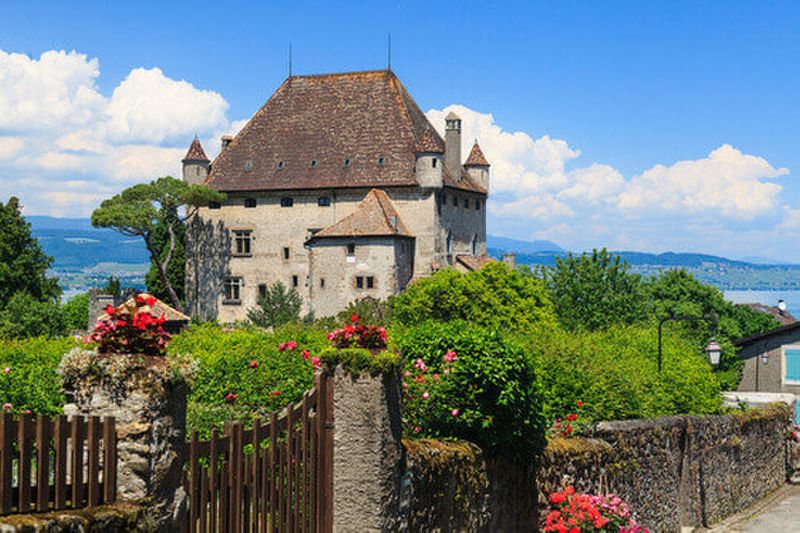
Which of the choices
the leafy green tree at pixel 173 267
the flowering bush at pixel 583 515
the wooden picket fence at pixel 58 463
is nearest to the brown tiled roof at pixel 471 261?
the leafy green tree at pixel 173 267

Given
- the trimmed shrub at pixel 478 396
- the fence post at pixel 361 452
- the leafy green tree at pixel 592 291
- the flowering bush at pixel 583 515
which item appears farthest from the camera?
the leafy green tree at pixel 592 291

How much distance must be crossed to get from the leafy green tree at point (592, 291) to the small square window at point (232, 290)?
22543 millimetres

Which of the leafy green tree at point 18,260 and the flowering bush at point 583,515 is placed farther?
the leafy green tree at point 18,260

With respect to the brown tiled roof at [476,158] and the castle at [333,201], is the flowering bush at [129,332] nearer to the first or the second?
the castle at [333,201]

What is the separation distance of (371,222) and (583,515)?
142 ft

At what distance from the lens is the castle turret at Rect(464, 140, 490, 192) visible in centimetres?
6488

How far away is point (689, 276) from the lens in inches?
3194

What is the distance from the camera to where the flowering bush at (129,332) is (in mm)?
6344

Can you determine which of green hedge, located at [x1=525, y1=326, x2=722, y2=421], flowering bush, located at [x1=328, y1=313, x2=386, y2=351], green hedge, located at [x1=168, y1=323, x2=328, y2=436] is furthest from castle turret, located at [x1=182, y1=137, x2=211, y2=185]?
flowering bush, located at [x1=328, y1=313, x2=386, y2=351]

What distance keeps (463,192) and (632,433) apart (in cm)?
4570

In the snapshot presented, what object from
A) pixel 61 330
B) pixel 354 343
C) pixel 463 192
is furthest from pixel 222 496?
pixel 463 192

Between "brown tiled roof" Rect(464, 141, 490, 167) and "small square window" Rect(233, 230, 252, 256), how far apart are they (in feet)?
51.0

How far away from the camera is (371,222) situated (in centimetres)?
5600

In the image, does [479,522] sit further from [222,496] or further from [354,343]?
[222,496]
